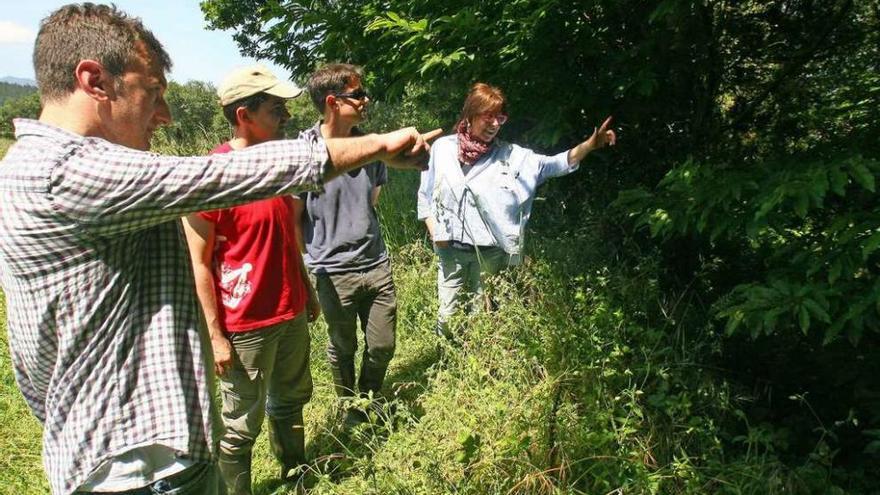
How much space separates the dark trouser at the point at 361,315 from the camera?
3113mm

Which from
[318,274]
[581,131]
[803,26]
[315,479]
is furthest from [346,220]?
[803,26]

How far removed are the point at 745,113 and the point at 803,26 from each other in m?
0.56

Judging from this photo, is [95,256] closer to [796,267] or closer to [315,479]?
[315,479]

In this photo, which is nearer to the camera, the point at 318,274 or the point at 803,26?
the point at 318,274

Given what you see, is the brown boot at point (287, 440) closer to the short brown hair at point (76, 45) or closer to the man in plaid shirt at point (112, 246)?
the man in plaid shirt at point (112, 246)

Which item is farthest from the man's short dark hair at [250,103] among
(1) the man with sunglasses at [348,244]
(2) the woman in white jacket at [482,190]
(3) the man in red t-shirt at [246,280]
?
(2) the woman in white jacket at [482,190]

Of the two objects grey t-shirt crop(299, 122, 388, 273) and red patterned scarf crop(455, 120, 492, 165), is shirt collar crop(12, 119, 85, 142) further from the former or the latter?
red patterned scarf crop(455, 120, 492, 165)

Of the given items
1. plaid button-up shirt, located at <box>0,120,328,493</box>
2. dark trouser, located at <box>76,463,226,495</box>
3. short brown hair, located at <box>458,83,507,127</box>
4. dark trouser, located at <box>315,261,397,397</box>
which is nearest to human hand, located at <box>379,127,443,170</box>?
plaid button-up shirt, located at <box>0,120,328,493</box>

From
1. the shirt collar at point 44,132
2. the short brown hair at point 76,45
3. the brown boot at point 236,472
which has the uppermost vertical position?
the short brown hair at point 76,45

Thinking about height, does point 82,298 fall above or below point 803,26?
below

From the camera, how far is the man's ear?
1228 mm

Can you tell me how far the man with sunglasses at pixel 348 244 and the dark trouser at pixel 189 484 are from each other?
151cm

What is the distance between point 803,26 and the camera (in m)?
3.36

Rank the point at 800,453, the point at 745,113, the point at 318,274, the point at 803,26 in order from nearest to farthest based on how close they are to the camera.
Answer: the point at 800,453, the point at 318,274, the point at 803,26, the point at 745,113
